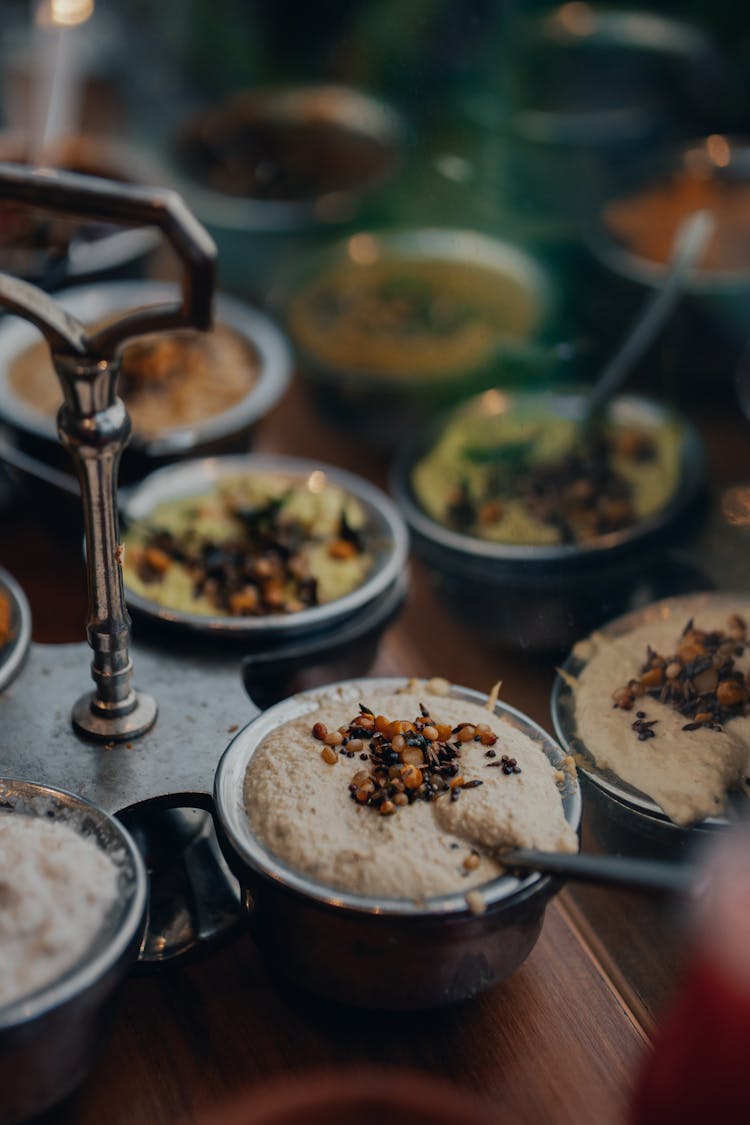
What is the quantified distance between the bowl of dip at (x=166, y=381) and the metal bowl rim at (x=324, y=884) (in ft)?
2.31

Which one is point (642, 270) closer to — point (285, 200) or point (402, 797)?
point (285, 200)

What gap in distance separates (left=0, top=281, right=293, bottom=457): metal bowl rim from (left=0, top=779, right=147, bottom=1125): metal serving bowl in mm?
946

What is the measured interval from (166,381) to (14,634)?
680 mm

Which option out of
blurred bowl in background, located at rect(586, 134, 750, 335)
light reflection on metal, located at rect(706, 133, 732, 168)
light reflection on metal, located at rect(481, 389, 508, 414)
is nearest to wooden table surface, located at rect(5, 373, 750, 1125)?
light reflection on metal, located at rect(481, 389, 508, 414)

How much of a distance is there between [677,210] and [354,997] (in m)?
1.91

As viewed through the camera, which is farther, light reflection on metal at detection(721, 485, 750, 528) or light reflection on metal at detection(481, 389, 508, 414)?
light reflection on metal at detection(481, 389, 508, 414)

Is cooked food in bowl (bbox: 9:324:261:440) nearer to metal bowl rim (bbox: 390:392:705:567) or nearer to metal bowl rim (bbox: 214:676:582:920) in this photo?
metal bowl rim (bbox: 390:392:705:567)

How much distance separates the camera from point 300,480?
6.27ft

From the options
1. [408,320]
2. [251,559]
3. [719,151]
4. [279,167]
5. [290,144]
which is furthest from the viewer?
[290,144]

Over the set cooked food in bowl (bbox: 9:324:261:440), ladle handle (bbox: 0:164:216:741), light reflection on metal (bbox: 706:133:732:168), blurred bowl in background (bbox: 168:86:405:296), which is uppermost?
ladle handle (bbox: 0:164:216:741)

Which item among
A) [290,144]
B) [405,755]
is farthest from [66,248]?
[405,755]

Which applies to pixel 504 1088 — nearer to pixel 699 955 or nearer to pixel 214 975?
pixel 214 975

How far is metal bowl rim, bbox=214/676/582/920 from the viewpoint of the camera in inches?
43.2

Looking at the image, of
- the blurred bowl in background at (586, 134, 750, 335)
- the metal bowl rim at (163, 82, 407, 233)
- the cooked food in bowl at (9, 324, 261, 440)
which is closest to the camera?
the cooked food in bowl at (9, 324, 261, 440)
